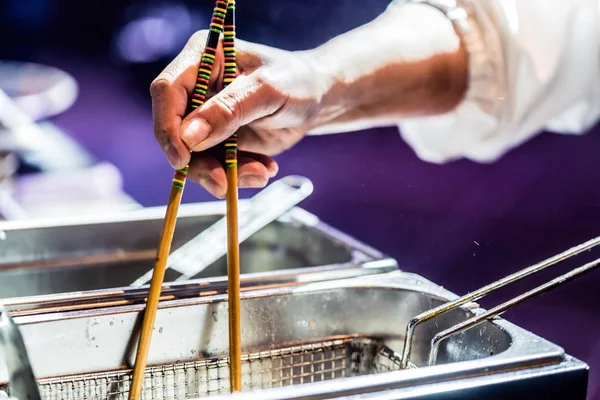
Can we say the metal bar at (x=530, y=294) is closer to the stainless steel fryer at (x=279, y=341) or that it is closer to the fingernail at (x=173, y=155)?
the stainless steel fryer at (x=279, y=341)

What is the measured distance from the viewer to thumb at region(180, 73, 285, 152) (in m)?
0.95

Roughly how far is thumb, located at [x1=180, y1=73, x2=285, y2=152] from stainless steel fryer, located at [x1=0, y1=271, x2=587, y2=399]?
34cm

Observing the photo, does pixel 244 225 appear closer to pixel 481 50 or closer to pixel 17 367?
pixel 481 50

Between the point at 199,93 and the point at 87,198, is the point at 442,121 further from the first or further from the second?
the point at 87,198

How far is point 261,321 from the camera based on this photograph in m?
1.22

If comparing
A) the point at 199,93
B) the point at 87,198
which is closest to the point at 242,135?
the point at 199,93

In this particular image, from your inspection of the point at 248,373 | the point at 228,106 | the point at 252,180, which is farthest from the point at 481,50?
the point at 248,373

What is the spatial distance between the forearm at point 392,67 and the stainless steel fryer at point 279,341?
396 mm

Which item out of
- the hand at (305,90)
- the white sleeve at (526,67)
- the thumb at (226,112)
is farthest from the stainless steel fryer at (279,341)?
the white sleeve at (526,67)

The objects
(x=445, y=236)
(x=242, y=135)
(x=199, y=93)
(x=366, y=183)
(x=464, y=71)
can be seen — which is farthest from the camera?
(x=366, y=183)

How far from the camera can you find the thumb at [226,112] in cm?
95

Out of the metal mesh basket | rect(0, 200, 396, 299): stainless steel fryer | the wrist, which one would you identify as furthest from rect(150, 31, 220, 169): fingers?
rect(0, 200, 396, 299): stainless steel fryer

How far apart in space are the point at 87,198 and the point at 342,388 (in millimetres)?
2024

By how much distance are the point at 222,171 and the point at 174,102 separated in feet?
0.62
